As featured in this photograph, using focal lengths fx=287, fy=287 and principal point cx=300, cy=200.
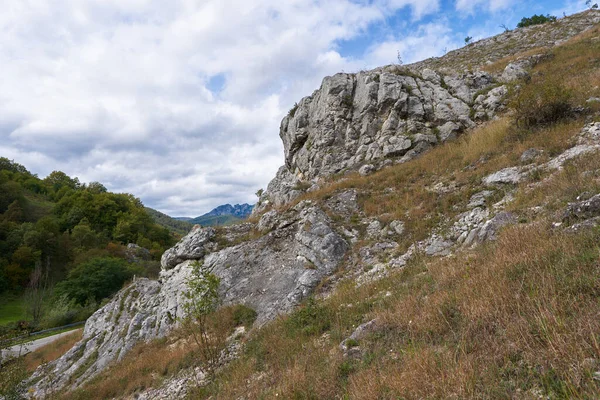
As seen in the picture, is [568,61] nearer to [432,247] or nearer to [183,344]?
[432,247]

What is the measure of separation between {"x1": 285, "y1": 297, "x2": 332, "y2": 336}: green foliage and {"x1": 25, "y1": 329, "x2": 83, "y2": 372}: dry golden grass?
727 inches

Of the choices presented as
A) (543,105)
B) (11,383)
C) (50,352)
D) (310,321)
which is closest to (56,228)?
(50,352)

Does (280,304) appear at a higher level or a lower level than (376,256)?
lower

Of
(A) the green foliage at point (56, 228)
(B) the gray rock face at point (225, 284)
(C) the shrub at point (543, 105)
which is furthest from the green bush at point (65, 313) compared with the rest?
(C) the shrub at point (543, 105)

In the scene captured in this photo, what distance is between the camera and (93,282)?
38.0 metres

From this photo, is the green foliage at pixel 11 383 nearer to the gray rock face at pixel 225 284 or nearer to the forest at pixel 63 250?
the gray rock face at pixel 225 284

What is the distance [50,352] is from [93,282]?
22.2m

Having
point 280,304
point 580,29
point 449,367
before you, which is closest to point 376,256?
point 280,304

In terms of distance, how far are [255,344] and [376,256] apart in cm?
501

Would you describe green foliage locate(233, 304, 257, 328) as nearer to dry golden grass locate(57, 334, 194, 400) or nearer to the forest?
dry golden grass locate(57, 334, 194, 400)

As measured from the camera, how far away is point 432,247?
8.63m

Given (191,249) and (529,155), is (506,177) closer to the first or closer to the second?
(529,155)

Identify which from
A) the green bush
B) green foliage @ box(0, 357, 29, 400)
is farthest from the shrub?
the green bush

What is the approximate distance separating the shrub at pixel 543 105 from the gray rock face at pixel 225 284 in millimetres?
10037
